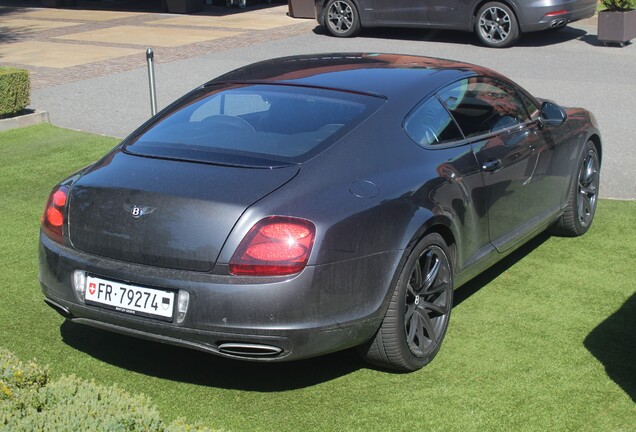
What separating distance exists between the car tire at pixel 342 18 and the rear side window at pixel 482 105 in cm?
1365

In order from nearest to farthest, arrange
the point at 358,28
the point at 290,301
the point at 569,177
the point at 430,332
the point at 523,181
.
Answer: the point at 290,301 < the point at 430,332 < the point at 523,181 < the point at 569,177 < the point at 358,28

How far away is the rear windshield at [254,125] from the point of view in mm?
5109

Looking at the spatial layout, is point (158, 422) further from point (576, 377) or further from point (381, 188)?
point (576, 377)

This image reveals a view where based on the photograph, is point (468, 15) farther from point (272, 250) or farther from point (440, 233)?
point (272, 250)

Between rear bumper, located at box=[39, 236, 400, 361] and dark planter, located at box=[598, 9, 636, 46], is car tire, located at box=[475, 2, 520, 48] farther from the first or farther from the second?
rear bumper, located at box=[39, 236, 400, 361]

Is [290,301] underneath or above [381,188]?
underneath

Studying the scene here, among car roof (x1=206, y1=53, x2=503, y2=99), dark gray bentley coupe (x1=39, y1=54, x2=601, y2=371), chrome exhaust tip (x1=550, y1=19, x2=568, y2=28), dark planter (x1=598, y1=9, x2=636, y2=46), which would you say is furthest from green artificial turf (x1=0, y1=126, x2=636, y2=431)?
chrome exhaust tip (x1=550, y1=19, x2=568, y2=28)

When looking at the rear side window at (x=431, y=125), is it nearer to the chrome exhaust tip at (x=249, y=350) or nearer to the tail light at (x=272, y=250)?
the tail light at (x=272, y=250)

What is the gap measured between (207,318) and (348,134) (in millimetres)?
1256

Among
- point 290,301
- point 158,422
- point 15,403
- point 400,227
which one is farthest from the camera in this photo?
point 400,227

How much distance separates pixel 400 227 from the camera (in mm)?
5000

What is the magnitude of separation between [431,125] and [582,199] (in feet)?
7.88

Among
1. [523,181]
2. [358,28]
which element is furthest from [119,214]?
[358,28]

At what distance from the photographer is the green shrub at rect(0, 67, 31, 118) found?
39.5 ft
